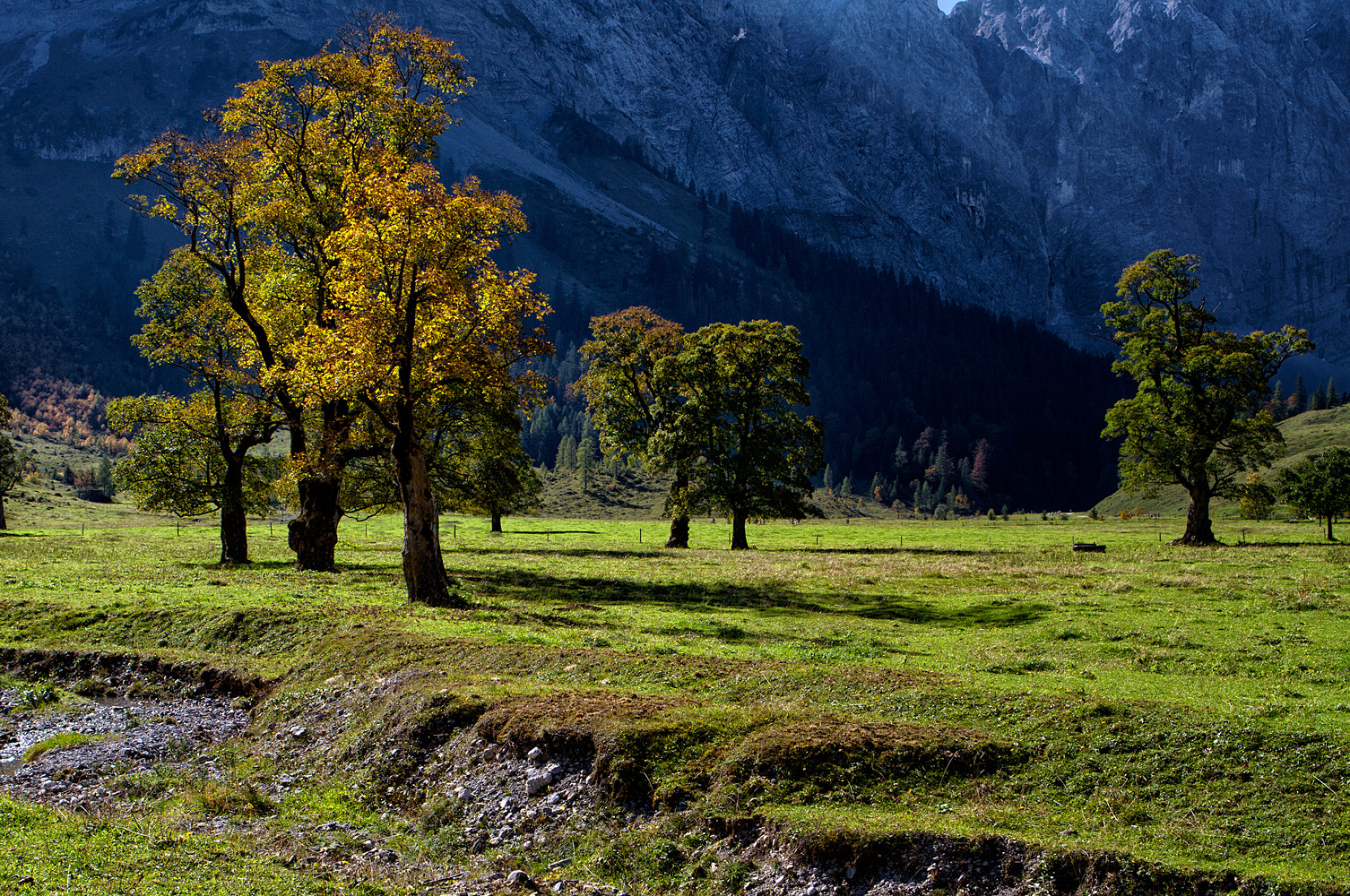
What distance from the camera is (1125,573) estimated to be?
136ft

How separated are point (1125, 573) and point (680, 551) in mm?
29117

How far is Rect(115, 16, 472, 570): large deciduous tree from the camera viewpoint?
34.2m

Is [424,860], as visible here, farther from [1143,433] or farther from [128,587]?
[1143,433]

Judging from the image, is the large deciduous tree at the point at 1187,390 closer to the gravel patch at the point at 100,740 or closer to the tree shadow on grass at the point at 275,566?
the tree shadow on grass at the point at 275,566

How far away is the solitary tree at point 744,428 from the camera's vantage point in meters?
61.9

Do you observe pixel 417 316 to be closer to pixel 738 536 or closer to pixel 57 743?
pixel 57 743

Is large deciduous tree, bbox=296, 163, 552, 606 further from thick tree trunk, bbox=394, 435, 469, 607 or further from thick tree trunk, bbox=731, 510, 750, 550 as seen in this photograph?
thick tree trunk, bbox=731, 510, 750, 550

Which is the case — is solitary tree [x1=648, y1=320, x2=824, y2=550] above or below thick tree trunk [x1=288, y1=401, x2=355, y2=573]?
above

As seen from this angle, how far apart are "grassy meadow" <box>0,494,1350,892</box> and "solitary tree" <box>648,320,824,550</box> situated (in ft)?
68.2

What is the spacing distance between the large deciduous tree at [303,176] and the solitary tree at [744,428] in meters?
28.6

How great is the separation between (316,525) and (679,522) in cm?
3510

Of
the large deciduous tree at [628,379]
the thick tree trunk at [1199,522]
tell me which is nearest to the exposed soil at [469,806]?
the large deciduous tree at [628,379]

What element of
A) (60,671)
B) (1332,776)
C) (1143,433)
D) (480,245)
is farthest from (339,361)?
(1143,433)

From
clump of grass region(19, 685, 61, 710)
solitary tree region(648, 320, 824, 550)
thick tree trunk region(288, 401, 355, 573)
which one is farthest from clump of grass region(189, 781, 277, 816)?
solitary tree region(648, 320, 824, 550)
